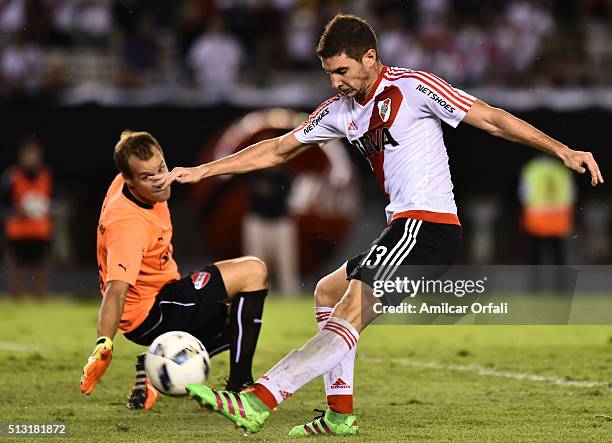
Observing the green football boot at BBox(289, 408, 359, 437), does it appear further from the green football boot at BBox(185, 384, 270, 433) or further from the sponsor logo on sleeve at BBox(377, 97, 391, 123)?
the sponsor logo on sleeve at BBox(377, 97, 391, 123)

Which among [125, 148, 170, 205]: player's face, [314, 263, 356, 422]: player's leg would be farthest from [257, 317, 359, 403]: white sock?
[125, 148, 170, 205]: player's face

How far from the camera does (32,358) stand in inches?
368

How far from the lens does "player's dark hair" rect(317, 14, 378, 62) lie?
574cm

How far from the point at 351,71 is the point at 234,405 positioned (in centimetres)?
168

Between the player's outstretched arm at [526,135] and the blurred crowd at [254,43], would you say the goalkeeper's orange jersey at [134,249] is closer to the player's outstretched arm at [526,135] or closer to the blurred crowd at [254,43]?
the player's outstretched arm at [526,135]

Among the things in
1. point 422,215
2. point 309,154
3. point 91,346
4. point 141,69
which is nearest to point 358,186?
point 309,154

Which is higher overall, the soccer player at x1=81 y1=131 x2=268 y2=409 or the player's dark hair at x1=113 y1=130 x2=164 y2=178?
the player's dark hair at x1=113 y1=130 x2=164 y2=178

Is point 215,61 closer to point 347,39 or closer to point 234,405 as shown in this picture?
point 347,39

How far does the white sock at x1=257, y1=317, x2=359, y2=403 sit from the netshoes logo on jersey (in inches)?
67.3

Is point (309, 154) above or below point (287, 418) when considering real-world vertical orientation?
above

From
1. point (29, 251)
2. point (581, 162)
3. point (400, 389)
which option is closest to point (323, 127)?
point (581, 162)

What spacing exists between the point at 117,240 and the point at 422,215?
1771 millimetres

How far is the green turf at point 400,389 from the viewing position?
602 cm

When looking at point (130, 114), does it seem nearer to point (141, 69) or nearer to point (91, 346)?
point (141, 69)
